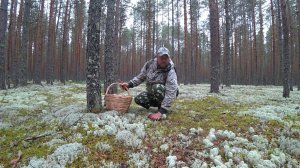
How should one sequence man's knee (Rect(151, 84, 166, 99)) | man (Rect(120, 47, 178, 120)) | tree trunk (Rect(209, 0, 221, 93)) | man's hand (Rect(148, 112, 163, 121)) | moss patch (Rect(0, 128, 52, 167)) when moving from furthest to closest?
tree trunk (Rect(209, 0, 221, 93)) → man's knee (Rect(151, 84, 166, 99)) → man (Rect(120, 47, 178, 120)) → man's hand (Rect(148, 112, 163, 121)) → moss patch (Rect(0, 128, 52, 167))

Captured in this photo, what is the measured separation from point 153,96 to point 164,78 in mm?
625

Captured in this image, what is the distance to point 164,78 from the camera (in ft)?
26.9

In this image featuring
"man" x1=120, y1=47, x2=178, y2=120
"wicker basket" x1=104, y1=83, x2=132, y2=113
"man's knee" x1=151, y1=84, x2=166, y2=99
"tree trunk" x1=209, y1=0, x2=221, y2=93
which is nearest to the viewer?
"man" x1=120, y1=47, x2=178, y2=120

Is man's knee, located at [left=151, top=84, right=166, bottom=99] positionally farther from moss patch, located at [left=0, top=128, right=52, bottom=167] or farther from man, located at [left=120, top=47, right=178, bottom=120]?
moss patch, located at [left=0, top=128, right=52, bottom=167]

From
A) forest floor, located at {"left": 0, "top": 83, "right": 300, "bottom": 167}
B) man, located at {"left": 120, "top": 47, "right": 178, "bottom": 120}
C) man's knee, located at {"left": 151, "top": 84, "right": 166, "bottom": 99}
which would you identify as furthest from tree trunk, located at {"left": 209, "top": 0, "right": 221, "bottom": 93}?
man's knee, located at {"left": 151, "top": 84, "right": 166, "bottom": 99}

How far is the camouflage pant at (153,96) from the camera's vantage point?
26.3 feet

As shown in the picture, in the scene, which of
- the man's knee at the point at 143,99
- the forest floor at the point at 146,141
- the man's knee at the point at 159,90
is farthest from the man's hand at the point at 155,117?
the man's knee at the point at 143,99

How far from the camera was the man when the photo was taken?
753 centimetres

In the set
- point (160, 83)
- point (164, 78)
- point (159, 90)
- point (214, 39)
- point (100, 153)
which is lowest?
point (100, 153)

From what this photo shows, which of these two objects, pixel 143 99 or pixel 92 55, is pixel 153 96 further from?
pixel 92 55

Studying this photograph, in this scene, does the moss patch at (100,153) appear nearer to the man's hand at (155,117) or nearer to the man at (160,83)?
the man's hand at (155,117)

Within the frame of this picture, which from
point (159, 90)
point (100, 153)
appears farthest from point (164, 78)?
point (100, 153)

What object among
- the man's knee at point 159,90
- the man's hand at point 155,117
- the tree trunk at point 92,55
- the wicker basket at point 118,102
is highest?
the tree trunk at point 92,55

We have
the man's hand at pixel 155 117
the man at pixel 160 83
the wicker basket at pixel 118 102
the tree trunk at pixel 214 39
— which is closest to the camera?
the man's hand at pixel 155 117
